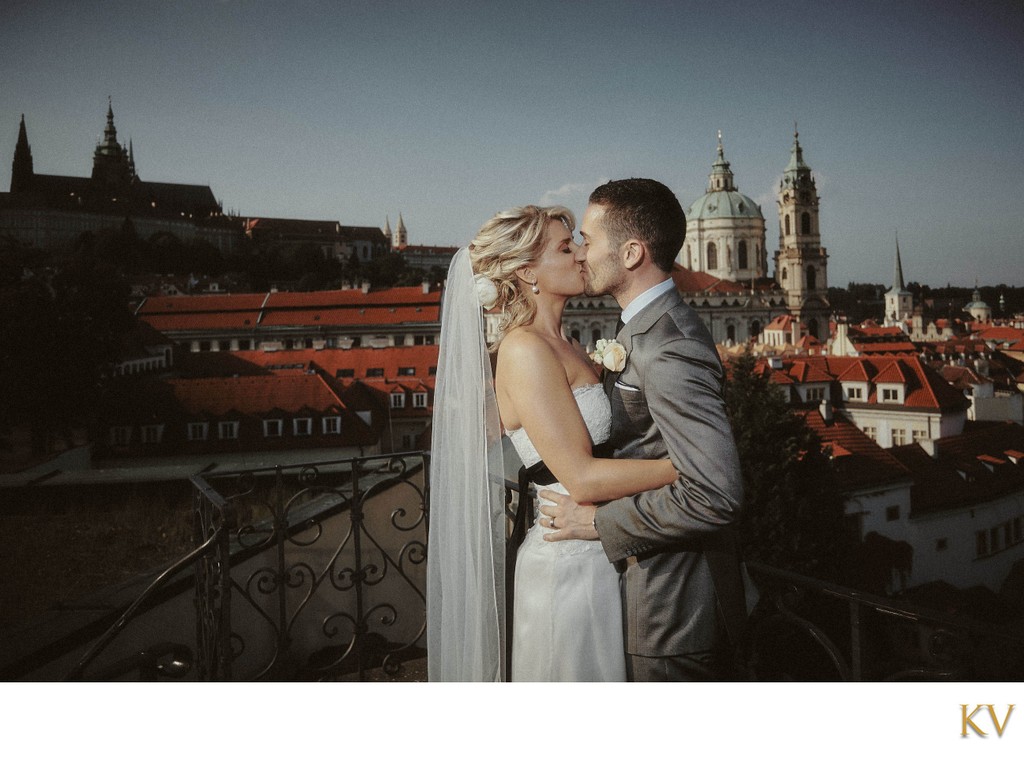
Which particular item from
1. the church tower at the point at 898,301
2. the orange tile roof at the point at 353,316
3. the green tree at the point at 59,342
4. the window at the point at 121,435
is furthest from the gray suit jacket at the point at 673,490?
the orange tile roof at the point at 353,316

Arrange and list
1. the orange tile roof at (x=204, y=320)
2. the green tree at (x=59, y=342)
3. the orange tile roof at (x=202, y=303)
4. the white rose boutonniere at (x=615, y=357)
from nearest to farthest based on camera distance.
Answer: the white rose boutonniere at (x=615, y=357), the green tree at (x=59, y=342), the orange tile roof at (x=202, y=303), the orange tile roof at (x=204, y=320)

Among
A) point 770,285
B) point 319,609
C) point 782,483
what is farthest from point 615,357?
point 770,285

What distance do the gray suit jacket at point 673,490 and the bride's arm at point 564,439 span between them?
6 centimetres

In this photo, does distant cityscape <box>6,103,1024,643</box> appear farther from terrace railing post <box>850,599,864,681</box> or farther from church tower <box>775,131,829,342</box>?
terrace railing post <box>850,599,864,681</box>

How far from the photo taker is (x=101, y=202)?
6.39 m

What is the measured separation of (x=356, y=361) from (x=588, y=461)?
10.9 metres

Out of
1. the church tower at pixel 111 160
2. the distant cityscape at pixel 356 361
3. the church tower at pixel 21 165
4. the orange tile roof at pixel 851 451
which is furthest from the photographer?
the orange tile roof at pixel 851 451

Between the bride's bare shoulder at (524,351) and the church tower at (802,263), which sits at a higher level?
the church tower at (802,263)

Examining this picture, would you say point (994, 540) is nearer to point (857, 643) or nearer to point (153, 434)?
point (857, 643)

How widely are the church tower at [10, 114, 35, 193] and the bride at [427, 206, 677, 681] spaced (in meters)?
2.98

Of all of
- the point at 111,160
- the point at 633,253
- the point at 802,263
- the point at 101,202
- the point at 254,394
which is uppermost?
the point at 802,263

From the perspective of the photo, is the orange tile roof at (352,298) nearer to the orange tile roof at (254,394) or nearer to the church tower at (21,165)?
the orange tile roof at (254,394)

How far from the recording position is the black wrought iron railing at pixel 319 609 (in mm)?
1899

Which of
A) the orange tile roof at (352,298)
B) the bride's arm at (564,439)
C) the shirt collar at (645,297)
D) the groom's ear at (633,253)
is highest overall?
the orange tile roof at (352,298)
